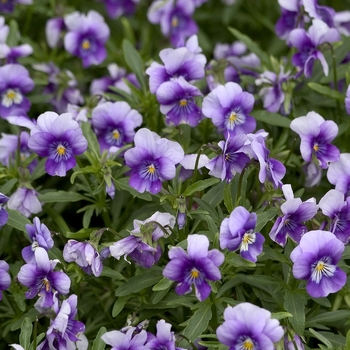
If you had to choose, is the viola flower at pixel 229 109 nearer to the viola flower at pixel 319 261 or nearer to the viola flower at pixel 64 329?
the viola flower at pixel 319 261

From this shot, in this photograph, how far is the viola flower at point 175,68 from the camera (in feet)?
10.7

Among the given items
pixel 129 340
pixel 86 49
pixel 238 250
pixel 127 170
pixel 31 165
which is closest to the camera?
pixel 129 340

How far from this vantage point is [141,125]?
380 centimetres


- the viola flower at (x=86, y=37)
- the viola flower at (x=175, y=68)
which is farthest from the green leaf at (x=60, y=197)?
the viola flower at (x=86, y=37)

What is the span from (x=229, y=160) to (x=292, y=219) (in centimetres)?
36

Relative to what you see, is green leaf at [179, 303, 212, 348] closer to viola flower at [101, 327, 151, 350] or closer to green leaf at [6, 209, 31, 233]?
viola flower at [101, 327, 151, 350]

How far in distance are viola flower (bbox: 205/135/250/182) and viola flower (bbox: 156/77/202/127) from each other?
432 millimetres

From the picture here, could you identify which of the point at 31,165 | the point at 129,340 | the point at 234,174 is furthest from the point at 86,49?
the point at 129,340

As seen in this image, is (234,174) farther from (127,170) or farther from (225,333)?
(225,333)

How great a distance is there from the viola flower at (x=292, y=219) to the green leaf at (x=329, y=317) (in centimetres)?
36

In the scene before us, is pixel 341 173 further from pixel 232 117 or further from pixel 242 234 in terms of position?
pixel 242 234

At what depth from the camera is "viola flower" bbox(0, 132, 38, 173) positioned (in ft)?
11.5

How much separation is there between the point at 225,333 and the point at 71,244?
2.54 feet

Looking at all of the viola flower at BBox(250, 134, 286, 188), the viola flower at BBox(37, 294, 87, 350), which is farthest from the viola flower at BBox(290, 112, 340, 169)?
the viola flower at BBox(37, 294, 87, 350)
